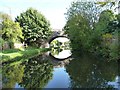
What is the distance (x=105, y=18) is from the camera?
1490 inches

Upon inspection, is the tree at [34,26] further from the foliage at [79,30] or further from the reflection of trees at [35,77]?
the reflection of trees at [35,77]

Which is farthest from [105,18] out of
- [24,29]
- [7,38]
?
[24,29]

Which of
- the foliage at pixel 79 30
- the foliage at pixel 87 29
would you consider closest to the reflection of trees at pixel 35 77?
the foliage at pixel 87 29

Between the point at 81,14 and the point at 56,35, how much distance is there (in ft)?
81.6

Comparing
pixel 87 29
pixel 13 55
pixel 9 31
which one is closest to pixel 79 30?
pixel 87 29

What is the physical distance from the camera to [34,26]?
59969 millimetres

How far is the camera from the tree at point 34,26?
58.3 metres

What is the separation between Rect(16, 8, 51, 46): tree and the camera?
58316mm

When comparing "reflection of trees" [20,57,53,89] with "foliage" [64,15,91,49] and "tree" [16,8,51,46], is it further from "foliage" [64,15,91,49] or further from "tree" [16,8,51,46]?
"tree" [16,8,51,46]

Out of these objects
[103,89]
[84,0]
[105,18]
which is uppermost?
[84,0]

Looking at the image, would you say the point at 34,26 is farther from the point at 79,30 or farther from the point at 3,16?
the point at 3,16

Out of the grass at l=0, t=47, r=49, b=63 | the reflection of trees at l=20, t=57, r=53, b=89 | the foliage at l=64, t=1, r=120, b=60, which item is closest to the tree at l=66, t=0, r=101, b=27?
the foliage at l=64, t=1, r=120, b=60

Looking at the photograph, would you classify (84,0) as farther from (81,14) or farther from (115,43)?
(115,43)

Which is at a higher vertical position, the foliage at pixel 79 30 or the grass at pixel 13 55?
the foliage at pixel 79 30
